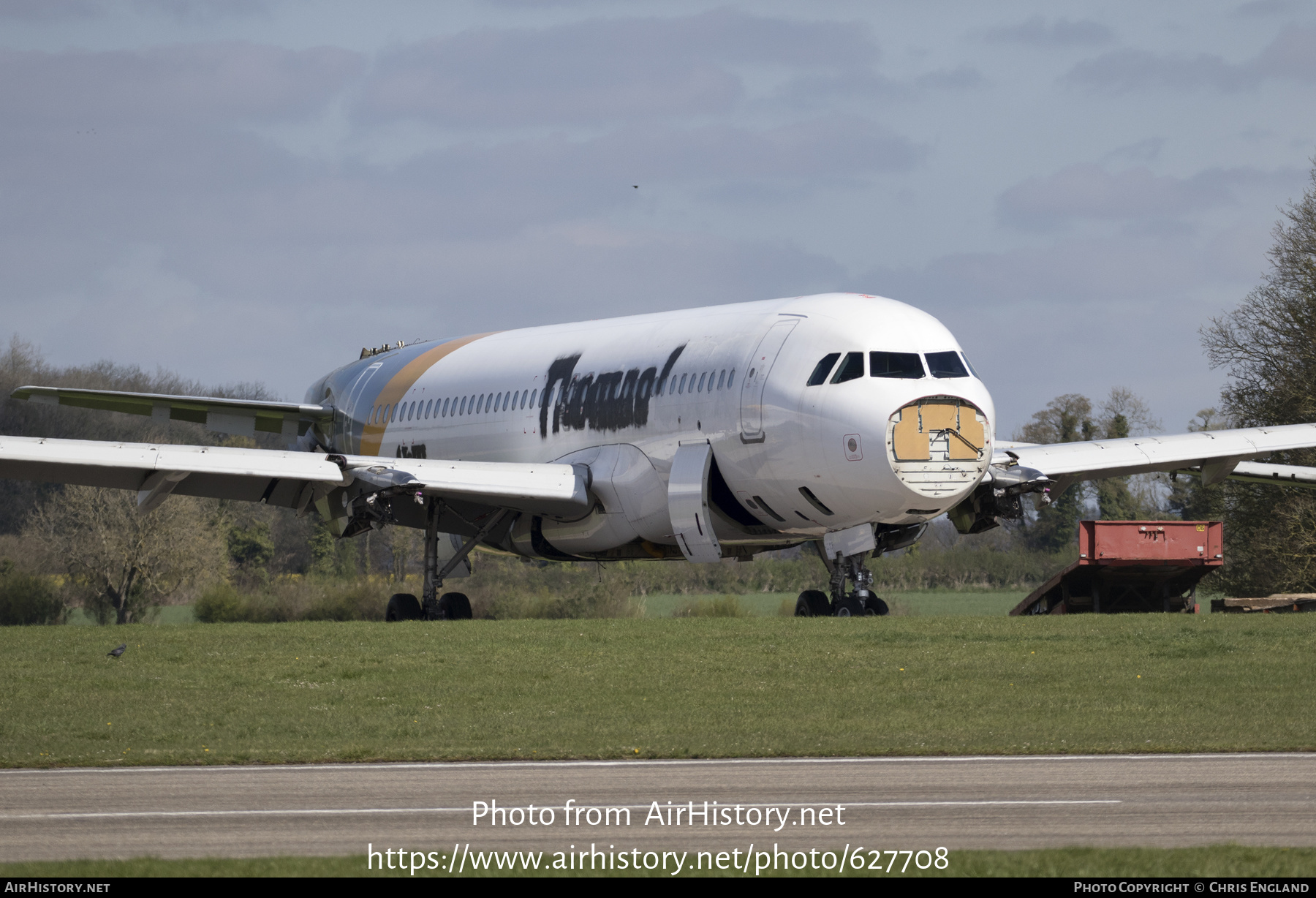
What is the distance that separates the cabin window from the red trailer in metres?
10.4

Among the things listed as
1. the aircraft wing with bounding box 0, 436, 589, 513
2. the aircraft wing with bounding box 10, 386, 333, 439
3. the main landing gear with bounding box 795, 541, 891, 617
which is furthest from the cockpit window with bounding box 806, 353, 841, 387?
the aircraft wing with bounding box 10, 386, 333, 439

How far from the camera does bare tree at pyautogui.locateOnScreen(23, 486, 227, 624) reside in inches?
1870

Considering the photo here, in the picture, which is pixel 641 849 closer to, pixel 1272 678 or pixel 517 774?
pixel 517 774

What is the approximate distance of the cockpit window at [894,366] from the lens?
76.2 feet

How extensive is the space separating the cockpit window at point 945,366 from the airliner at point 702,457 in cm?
3

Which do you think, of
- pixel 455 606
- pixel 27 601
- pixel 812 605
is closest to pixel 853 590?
pixel 812 605

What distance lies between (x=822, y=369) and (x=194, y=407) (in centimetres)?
1748

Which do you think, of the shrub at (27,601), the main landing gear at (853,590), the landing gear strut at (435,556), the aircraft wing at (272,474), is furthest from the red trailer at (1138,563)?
the shrub at (27,601)

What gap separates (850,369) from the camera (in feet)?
76.5

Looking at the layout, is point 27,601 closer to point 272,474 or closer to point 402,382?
point 402,382

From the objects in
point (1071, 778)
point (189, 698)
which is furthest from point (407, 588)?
point (1071, 778)

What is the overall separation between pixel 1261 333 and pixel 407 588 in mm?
25412

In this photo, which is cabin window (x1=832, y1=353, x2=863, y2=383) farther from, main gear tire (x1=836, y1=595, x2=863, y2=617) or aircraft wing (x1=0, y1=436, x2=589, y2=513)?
aircraft wing (x1=0, y1=436, x2=589, y2=513)
